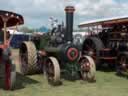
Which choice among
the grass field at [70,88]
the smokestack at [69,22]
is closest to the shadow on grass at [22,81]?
the grass field at [70,88]

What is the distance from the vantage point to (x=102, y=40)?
11.6m

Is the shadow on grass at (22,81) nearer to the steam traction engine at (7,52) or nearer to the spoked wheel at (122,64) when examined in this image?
the steam traction engine at (7,52)

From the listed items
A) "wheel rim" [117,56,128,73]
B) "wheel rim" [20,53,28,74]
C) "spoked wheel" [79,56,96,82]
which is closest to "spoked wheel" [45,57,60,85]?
"spoked wheel" [79,56,96,82]

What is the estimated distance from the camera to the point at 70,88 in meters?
7.44

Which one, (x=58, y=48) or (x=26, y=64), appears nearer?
(x=58, y=48)

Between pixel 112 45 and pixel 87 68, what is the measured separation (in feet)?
9.33

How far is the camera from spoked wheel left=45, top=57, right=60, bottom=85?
7.63m

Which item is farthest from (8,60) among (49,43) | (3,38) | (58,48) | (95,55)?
(95,55)

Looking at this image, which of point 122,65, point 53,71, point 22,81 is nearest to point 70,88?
point 53,71

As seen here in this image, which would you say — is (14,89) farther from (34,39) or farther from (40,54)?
(34,39)

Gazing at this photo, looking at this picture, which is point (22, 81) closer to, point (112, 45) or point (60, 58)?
point (60, 58)

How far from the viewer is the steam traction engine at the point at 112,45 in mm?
9820

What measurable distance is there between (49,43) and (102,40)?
2.98 m

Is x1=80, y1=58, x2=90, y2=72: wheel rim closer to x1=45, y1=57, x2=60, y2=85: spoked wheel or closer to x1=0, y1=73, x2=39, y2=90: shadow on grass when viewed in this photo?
x1=45, y1=57, x2=60, y2=85: spoked wheel
